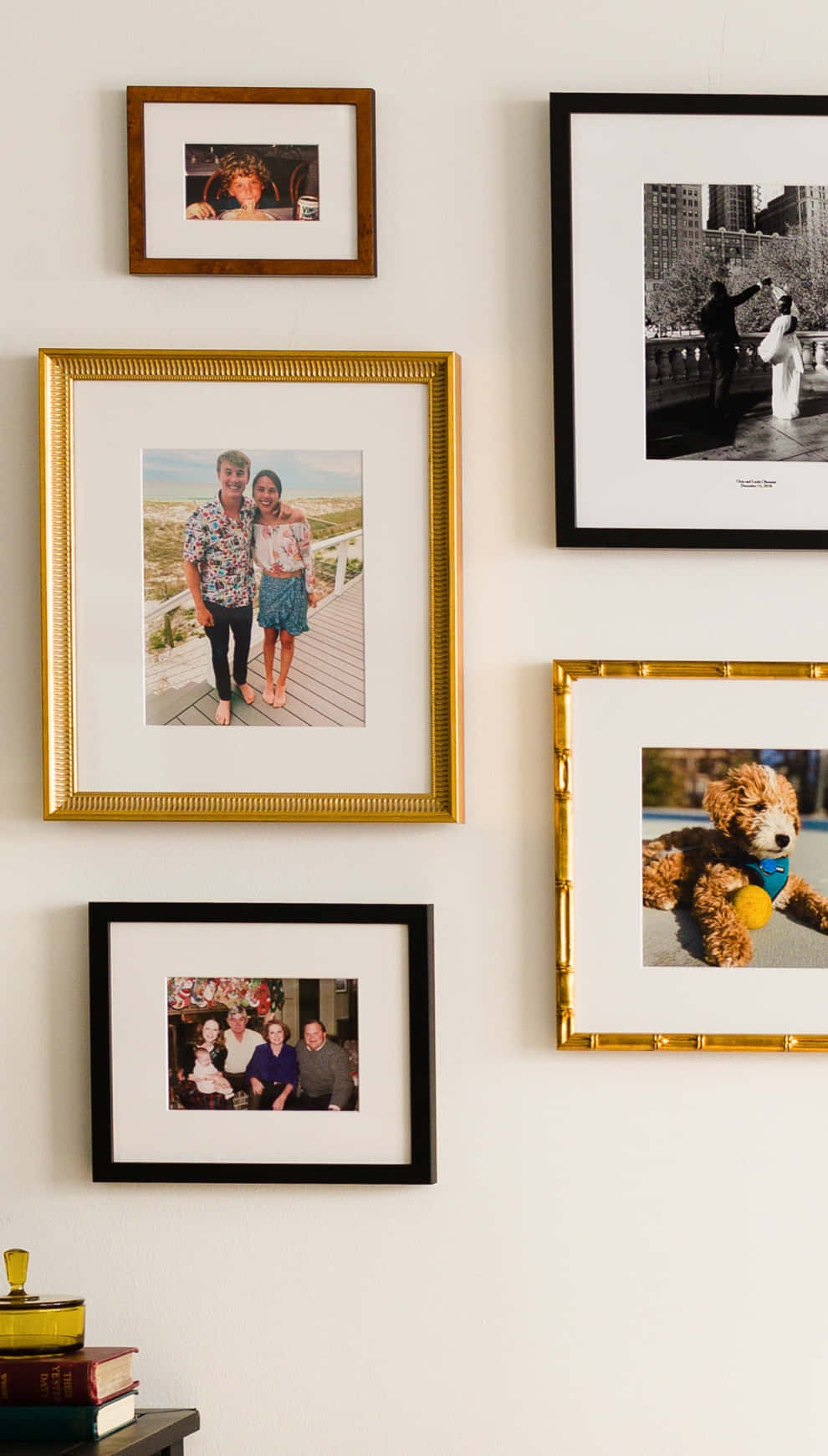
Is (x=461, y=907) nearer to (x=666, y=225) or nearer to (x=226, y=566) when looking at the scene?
(x=226, y=566)

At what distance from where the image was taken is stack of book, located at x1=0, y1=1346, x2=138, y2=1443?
111 centimetres

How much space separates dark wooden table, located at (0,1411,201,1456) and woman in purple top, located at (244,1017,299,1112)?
0.30 meters

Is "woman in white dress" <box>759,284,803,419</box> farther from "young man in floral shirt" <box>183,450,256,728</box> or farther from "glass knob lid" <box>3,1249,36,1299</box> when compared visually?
"glass knob lid" <box>3,1249,36,1299</box>

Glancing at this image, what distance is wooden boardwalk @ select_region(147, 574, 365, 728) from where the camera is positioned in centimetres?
129

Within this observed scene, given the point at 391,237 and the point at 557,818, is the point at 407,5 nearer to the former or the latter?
the point at 391,237

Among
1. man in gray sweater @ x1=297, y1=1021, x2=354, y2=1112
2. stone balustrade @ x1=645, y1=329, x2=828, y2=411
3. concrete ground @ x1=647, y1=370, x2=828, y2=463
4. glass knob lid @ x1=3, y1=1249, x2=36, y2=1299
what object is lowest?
glass knob lid @ x1=3, y1=1249, x2=36, y2=1299

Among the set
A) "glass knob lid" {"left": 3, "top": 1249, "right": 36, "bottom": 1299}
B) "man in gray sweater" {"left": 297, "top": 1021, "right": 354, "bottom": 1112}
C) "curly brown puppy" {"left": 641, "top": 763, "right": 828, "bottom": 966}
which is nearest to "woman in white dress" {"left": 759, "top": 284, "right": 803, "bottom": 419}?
"curly brown puppy" {"left": 641, "top": 763, "right": 828, "bottom": 966}

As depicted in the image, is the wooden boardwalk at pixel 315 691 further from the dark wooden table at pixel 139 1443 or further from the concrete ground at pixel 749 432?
the dark wooden table at pixel 139 1443

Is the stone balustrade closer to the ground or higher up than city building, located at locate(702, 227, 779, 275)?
closer to the ground

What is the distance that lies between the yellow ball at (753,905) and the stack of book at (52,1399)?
74 cm

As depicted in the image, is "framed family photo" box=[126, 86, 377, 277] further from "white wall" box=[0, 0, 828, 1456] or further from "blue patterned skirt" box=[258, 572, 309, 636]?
"blue patterned skirt" box=[258, 572, 309, 636]

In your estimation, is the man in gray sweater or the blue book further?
the man in gray sweater

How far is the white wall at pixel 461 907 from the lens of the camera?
128 centimetres

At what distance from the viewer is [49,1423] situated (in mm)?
1115
